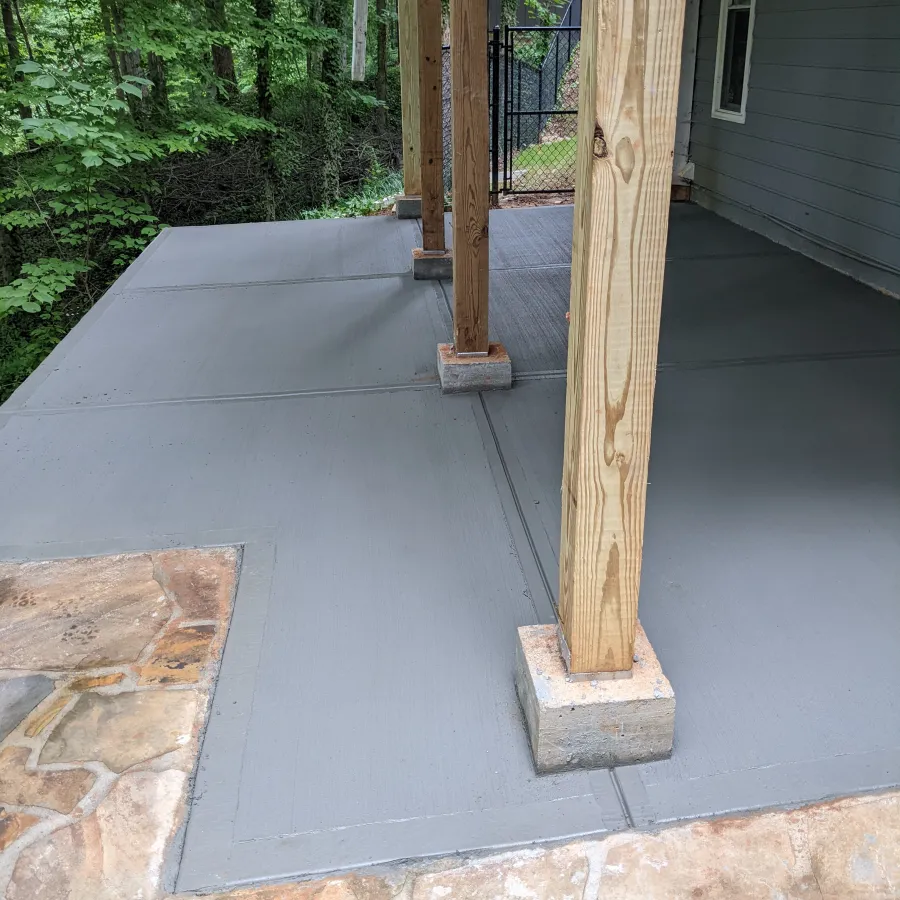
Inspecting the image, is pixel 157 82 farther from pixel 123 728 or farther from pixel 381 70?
pixel 123 728

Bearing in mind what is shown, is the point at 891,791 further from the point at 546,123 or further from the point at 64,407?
the point at 546,123

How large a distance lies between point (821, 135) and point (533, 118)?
7.44 metres

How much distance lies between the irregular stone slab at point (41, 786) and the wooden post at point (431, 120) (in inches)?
152

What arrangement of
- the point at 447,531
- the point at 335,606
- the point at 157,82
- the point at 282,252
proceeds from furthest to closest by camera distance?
the point at 157,82 → the point at 282,252 → the point at 447,531 → the point at 335,606

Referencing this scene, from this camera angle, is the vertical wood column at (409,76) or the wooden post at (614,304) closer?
the wooden post at (614,304)

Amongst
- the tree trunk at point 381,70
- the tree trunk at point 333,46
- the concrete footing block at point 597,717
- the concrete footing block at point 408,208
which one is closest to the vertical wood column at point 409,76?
the concrete footing block at point 408,208

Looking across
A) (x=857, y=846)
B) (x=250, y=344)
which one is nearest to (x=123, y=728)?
(x=857, y=846)

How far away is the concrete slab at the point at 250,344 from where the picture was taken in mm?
3750

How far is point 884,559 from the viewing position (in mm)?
2398

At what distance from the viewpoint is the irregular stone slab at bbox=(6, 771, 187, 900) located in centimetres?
154

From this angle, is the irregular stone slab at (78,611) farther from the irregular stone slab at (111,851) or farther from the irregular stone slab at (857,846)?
the irregular stone slab at (857,846)

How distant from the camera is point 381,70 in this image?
38.1 feet

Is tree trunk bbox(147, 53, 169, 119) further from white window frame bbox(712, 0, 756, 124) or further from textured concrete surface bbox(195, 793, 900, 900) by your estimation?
textured concrete surface bbox(195, 793, 900, 900)

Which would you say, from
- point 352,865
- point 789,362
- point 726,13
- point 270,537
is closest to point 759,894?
point 352,865
